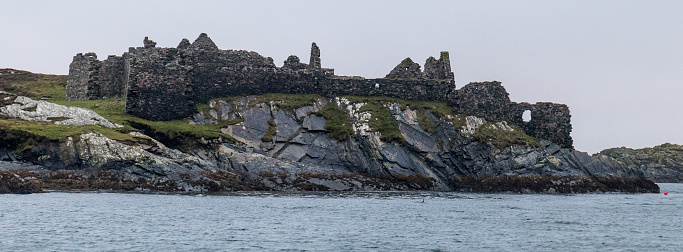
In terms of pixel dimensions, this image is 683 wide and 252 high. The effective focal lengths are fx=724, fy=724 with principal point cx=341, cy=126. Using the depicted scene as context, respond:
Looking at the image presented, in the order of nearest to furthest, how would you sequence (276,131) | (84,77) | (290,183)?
(290,183) → (276,131) → (84,77)

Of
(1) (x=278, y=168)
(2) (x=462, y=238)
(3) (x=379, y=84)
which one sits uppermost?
(3) (x=379, y=84)

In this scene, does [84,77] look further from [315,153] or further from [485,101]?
[485,101]

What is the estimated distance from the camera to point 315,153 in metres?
63.6

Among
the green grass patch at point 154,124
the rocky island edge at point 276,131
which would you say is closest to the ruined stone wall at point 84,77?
the rocky island edge at point 276,131

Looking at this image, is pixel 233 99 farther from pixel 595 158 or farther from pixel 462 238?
pixel 462 238

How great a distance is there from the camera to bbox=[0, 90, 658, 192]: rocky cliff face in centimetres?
5106

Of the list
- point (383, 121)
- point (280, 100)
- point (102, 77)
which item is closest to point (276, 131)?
point (280, 100)

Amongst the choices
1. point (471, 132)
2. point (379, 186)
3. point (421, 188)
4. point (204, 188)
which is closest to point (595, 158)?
point (471, 132)

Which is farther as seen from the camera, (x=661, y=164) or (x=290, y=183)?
(x=661, y=164)

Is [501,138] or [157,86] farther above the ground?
[157,86]

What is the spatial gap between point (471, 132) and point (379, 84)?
38.4 feet

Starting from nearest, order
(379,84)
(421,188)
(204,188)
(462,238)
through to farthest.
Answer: (462,238), (204,188), (421,188), (379,84)

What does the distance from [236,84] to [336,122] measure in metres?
11.0

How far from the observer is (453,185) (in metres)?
66.9
